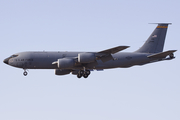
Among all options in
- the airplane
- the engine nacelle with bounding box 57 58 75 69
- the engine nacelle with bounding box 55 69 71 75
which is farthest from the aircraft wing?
the engine nacelle with bounding box 55 69 71 75

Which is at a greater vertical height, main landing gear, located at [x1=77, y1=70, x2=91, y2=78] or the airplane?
the airplane

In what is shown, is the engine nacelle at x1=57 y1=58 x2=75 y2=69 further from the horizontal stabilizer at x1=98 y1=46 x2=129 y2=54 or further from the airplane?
the horizontal stabilizer at x1=98 y1=46 x2=129 y2=54

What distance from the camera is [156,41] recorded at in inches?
2157

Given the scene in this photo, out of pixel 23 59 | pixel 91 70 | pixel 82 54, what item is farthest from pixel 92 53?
pixel 23 59

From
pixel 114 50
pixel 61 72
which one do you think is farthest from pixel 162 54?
pixel 61 72

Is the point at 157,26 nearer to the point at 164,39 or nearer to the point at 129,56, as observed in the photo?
the point at 164,39

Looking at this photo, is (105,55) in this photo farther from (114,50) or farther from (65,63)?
(65,63)

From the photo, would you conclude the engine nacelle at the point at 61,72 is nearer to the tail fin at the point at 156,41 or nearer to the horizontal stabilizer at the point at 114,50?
the horizontal stabilizer at the point at 114,50

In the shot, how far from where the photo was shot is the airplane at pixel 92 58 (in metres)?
48.2

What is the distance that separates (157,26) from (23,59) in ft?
72.2

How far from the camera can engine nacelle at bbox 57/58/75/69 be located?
4781cm

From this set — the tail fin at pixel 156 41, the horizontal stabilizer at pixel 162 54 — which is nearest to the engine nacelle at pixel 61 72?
the tail fin at pixel 156 41

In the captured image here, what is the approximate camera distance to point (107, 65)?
51.6 metres

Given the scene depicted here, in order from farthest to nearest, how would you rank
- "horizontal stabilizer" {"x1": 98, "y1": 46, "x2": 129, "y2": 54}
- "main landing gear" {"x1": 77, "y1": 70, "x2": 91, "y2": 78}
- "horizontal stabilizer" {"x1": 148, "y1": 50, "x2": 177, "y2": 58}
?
"main landing gear" {"x1": 77, "y1": 70, "x2": 91, "y2": 78}, "horizontal stabilizer" {"x1": 148, "y1": 50, "x2": 177, "y2": 58}, "horizontal stabilizer" {"x1": 98, "y1": 46, "x2": 129, "y2": 54}
